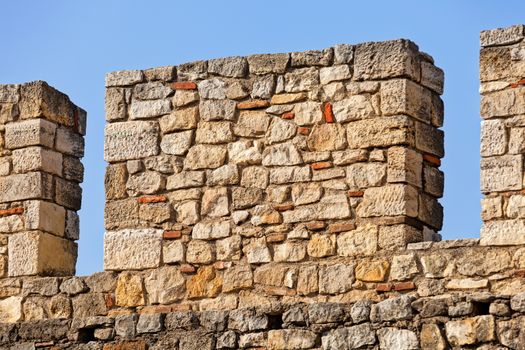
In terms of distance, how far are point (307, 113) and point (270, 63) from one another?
487 millimetres

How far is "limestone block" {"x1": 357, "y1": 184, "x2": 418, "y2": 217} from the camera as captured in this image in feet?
41.4

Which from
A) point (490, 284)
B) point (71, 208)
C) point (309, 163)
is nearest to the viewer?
point (490, 284)

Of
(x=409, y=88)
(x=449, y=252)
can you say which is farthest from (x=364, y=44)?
(x=449, y=252)

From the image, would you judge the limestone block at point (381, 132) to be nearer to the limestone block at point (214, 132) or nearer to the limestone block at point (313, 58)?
the limestone block at point (313, 58)

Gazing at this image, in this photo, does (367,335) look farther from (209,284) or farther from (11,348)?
(11,348)

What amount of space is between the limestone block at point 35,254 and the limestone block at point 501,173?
11.6 ft

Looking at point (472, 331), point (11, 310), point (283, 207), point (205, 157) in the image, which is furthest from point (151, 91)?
point (472, 331)

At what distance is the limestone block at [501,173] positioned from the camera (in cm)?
1232

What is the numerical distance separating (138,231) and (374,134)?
6.40ft

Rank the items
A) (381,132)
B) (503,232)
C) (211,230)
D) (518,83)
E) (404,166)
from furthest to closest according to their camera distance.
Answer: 1. (211,230)
2. (381,132)
3. (404,166)
4. (518,83)
5. (503,232)

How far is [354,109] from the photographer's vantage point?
13.0m

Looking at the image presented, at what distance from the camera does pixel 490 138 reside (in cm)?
1244

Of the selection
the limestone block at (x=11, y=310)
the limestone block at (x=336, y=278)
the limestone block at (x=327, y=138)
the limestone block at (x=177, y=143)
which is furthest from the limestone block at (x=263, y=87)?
the limestone block at (x=11, y=310)

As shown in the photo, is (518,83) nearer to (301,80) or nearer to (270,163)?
(301,80)
